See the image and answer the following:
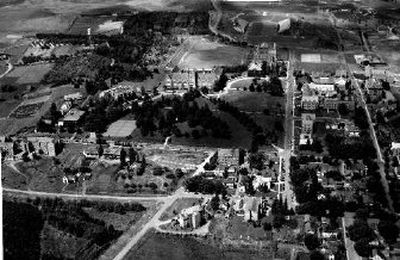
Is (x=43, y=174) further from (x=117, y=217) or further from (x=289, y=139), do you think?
(x=289, y=139)

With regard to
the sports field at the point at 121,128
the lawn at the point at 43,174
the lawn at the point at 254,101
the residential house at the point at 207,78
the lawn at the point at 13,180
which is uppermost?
the residential house at the point at 207,78

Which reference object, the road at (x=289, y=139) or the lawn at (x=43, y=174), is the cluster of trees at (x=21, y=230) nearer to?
the lawn at (x=43, y=174)

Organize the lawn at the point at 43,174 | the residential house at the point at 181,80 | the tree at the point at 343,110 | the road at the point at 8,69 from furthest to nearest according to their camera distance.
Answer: the road at the point at 8,69 → the residential house at the point at 181,80 → the tree at the point at 343,110 → the lawn at the point at 43,174

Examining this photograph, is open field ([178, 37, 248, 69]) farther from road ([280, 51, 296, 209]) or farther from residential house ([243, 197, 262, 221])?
residential house ([243, 197, 262, 221])

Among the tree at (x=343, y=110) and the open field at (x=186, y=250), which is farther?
the tree at (x=343, y=110)

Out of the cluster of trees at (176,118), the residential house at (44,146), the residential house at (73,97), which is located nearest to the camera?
the residential house at (44,146)

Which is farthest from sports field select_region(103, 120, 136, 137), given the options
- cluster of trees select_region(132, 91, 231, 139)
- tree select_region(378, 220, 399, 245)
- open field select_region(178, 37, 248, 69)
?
tree select_region(378, 220, 399, 245)

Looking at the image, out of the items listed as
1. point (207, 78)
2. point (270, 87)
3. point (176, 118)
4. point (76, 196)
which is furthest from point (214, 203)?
point (207, 78)

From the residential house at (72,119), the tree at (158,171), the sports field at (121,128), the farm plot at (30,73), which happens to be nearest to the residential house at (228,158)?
the tree at (158,171)
